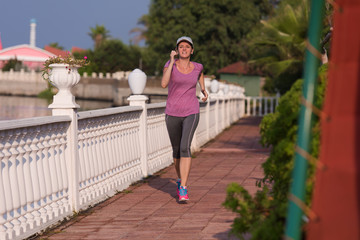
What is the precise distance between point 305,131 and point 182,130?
5.47m

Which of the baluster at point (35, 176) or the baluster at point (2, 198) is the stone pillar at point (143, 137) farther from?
the baluster at point (2, 198)

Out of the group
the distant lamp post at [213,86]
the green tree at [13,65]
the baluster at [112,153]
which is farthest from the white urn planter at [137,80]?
the green tree at [13,65]

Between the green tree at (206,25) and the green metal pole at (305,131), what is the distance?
5012cm

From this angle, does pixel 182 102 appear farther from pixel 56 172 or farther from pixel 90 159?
pixel 56 172

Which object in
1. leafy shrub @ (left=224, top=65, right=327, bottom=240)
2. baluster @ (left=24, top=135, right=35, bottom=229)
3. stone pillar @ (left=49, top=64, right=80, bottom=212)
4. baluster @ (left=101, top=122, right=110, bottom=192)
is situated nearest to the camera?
leafy shrub @ (left=224, top=65, right=327, bottom=240)

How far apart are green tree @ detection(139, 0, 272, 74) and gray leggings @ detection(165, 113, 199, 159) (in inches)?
1762

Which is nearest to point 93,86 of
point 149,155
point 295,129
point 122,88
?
point 122,88

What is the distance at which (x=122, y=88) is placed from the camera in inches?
3088

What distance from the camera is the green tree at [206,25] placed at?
5334 cm

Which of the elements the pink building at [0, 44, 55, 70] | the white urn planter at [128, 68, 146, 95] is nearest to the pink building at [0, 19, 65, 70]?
the pink building at [0, 44, 55, 70]

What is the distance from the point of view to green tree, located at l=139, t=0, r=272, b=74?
5334 centimetres

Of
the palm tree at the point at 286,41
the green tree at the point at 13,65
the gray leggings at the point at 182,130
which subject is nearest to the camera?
the gray leggings at the point at 182,130

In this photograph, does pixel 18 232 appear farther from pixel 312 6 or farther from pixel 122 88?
pixel 122 88

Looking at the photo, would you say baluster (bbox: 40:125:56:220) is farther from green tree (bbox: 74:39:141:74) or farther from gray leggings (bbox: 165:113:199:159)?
green tree (bbox: 74:39:141:74)
